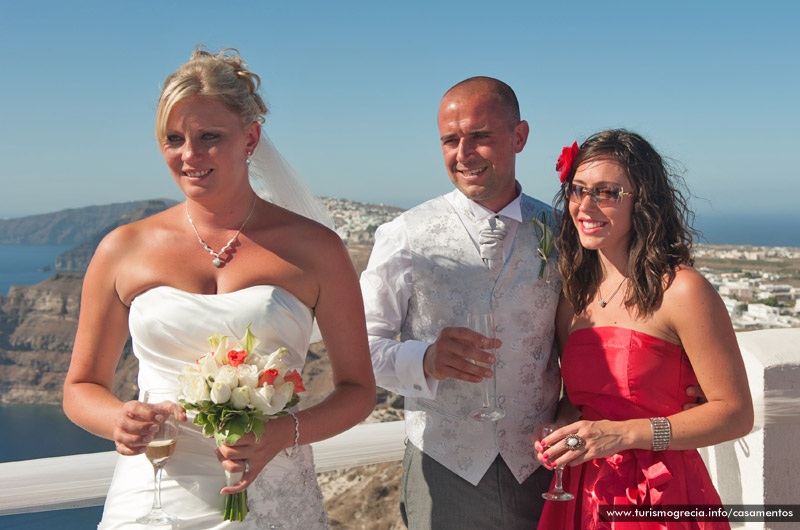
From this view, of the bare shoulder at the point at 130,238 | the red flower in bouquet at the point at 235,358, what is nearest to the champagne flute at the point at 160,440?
the red flower in bouquet at the point at 235,358

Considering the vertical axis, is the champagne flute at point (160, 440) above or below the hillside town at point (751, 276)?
above

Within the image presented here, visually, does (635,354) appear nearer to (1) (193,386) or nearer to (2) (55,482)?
(1) (193,386)

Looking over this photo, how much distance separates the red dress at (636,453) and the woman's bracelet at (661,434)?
11 centimetres

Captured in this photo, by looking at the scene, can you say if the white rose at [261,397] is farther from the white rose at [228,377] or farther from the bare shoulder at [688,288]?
the bare shoulder at [688,288]

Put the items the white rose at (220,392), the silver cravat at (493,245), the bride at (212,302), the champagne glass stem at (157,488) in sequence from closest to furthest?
the white rose at (220,392), the champagne glass stem at (157,488), the bride at (212,302), the silver cravat at (493,245)

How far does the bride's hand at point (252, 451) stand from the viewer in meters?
2.19

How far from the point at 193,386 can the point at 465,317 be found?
4.39ft

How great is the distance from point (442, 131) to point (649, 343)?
132 cm

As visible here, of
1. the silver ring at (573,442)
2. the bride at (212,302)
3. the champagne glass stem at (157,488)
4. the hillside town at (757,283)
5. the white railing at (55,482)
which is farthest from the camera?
the hillside town at (757,283)

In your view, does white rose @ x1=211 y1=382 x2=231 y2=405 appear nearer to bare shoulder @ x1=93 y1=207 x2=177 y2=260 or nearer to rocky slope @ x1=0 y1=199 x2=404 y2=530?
bare shoulder @ x1=93 y1=207 x2=177 y2=260

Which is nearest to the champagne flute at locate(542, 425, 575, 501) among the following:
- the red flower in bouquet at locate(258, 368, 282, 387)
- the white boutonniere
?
the white boutonniere

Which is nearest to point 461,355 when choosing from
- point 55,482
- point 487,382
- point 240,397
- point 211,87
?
point 487,382

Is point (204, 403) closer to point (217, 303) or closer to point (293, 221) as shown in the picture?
point (217, 303)

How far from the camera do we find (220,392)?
2.05 metres
